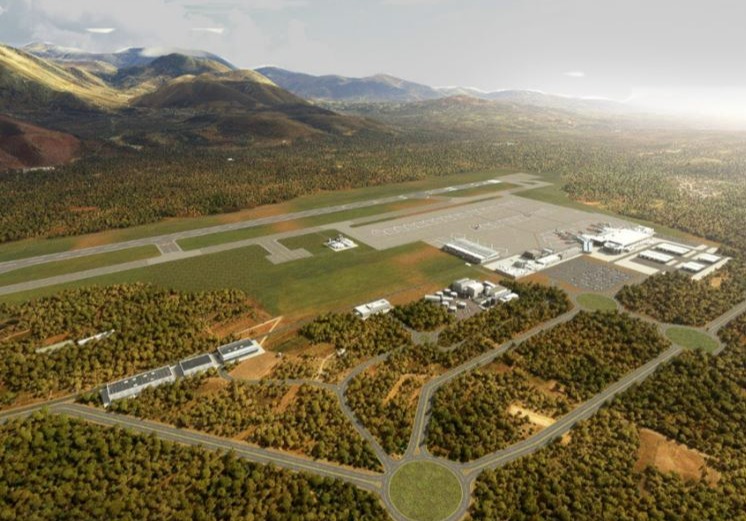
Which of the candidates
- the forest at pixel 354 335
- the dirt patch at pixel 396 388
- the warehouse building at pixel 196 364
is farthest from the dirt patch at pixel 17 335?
the dirt patch at pixel 396 388

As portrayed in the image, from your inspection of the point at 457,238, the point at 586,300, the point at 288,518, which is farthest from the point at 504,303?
the point at 288,518

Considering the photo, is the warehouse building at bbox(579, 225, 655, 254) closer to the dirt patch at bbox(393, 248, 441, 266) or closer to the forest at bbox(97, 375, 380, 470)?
the dirt patch at bbox(393, 248, 441, 266)

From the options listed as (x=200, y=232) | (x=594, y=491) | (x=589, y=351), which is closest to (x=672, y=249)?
(x=589, y=351)

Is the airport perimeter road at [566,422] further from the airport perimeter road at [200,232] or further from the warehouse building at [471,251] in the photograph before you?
the airport perimeter road at [200,232]

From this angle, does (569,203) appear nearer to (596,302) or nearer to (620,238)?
(620,238)

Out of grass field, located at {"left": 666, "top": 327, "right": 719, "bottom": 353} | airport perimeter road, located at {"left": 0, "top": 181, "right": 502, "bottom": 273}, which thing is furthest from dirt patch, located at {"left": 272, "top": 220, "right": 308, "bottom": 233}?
grass field, located at {"left": 666, "top": 327, "right": 719, "bottom": 353}

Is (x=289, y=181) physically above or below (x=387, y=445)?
above

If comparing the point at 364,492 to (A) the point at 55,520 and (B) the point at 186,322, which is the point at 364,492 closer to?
(A) the point at 55,520
